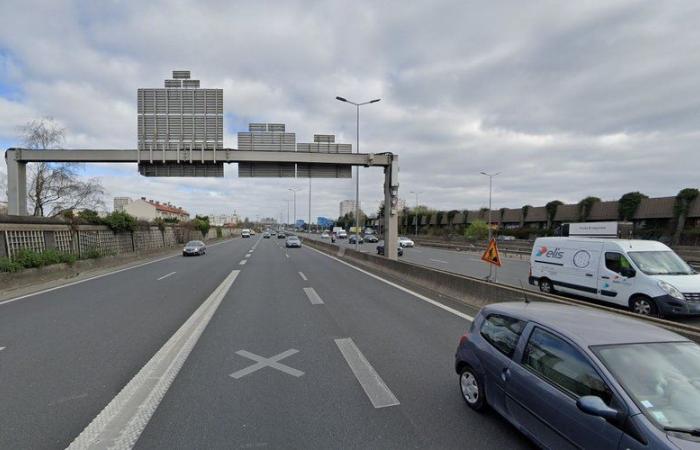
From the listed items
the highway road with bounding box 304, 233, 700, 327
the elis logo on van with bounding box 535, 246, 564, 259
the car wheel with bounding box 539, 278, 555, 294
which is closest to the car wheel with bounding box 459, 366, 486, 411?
the highway road with bounding box 304, 233, 700, 327

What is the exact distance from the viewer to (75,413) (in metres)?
3.94

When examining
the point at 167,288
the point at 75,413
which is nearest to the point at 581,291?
the point at 75,413

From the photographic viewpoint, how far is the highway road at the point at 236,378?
355cm

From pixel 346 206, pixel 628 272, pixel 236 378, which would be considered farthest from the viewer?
pixel 346 206

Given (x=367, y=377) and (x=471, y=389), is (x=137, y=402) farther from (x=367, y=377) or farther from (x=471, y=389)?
(x=471, y=389)

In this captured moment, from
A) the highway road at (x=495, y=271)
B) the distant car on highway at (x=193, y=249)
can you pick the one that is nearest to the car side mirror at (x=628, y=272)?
the highway road at (x=495, y=271)

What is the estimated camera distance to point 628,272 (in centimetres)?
955

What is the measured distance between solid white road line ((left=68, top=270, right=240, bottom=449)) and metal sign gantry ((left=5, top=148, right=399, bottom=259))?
13.8 metres

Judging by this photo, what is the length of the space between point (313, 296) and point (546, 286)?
8016 millimetres

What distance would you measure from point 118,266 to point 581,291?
23.7 m

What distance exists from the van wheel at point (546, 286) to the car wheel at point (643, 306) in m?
3.39

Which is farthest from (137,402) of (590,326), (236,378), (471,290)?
(471,290)

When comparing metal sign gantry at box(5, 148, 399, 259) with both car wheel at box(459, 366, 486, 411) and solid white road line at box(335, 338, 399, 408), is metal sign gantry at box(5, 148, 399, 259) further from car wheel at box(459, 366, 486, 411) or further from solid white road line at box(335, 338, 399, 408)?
car wheel at box(459, 366, 486, 411)

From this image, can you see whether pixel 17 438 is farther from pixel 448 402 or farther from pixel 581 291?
pixel 581 291
